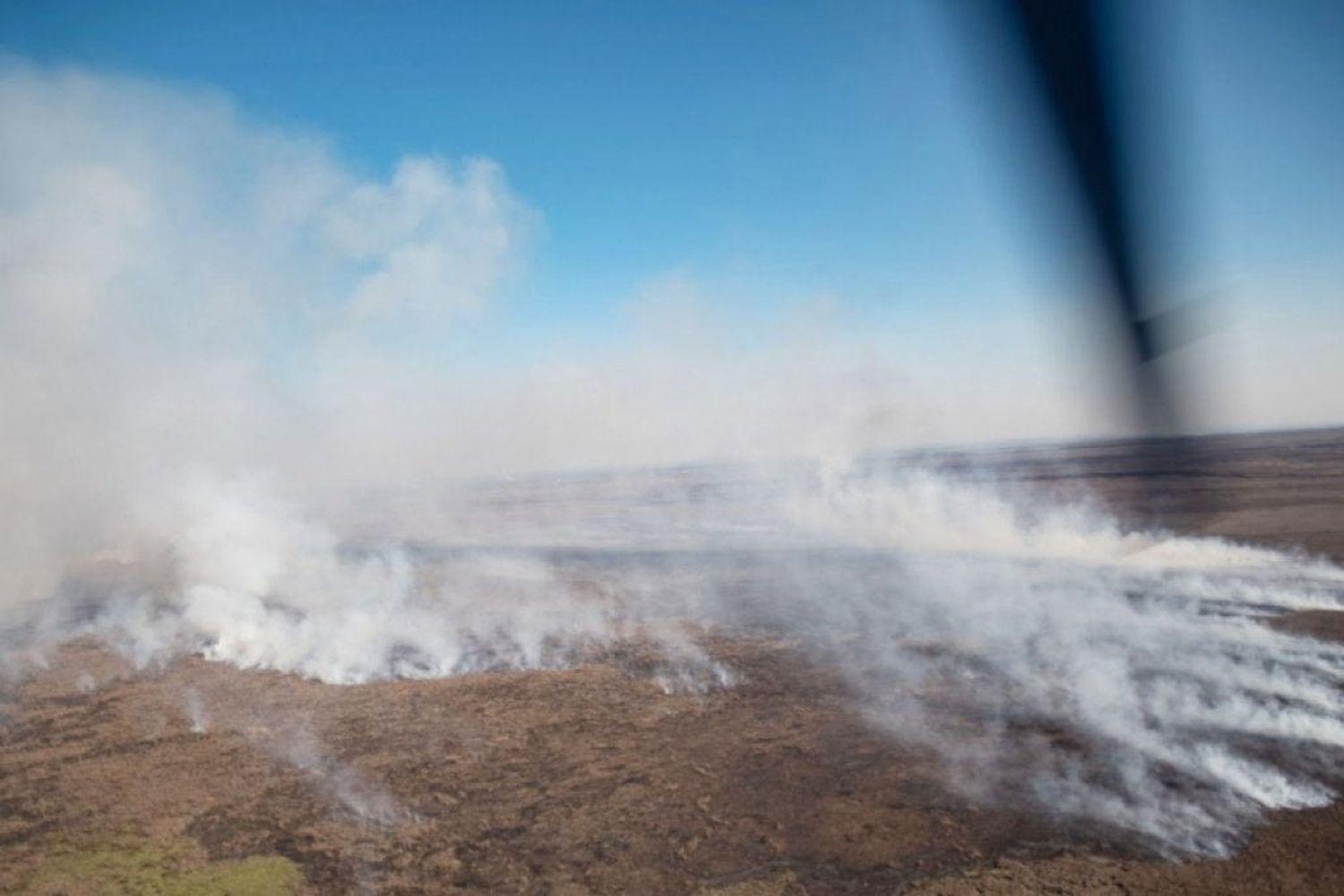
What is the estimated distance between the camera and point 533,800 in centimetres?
902

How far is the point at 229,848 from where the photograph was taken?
327 inches

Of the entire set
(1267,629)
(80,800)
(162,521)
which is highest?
(162,521)

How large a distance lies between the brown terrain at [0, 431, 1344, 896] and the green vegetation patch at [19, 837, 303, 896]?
28 mm

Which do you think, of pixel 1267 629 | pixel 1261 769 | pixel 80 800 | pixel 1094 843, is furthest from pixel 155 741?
pixel 1267 629

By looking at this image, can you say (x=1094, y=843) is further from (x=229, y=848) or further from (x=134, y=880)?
(x=134, y=880)

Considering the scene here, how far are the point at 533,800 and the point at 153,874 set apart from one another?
4.34 meters

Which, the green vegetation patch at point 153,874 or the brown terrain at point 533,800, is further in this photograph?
the green vegetation patch at point 153,874

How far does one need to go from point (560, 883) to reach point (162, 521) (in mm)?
31837

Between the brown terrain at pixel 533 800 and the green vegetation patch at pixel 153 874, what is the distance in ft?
0.09

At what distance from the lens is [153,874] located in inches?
311

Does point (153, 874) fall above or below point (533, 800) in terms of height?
above

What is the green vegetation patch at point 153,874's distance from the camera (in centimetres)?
757

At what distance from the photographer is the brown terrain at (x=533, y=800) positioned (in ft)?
23.6

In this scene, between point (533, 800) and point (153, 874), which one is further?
point (533, 800)
